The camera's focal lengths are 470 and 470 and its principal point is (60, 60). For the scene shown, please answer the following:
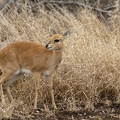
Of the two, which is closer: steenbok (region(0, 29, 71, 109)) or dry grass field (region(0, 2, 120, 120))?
dry grass field (region(0, 2, 120, 120))

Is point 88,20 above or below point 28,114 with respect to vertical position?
→ above

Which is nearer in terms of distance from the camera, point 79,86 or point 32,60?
point 32,60

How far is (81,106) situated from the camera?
7.21 meters

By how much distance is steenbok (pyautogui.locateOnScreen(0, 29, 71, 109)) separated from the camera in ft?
23.4

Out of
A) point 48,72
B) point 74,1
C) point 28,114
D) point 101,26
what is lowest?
point 28,114

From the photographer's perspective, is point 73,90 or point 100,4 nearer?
point 73,90

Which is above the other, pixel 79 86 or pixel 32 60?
pixel 32 60

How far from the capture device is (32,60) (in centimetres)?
723

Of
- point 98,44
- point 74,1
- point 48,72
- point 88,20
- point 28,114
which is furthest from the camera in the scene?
point 74,1

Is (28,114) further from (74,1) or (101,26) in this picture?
(74,1)

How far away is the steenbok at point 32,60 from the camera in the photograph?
7.12m

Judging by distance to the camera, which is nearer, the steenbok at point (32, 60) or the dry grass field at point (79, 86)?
the dry grass field at point (79, 86)

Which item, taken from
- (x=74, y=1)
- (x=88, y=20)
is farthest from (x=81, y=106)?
(x=74, y=1)

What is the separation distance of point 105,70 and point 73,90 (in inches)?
24.9
